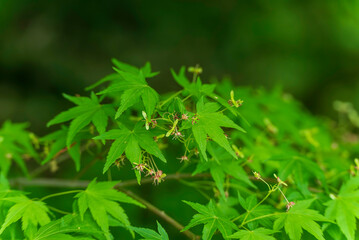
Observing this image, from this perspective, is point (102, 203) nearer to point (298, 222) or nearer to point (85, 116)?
point (85, 116)

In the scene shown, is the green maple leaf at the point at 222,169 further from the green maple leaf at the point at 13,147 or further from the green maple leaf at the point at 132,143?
the green maple leaf at the point at 13,147

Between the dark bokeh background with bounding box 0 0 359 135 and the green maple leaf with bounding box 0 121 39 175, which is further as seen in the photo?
the dark bokeh background with bounding box 0 0 359 135

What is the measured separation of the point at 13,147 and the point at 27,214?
2.95ft

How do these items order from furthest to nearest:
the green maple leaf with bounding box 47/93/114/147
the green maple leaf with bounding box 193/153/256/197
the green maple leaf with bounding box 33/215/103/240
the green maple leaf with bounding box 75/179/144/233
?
1. the green maple leaf with bounding box 193/153/256/197
2. the green maple leaf with bounding box 47/93/114/147
3. the green maple leaf with bounding box 75/179/144/233
4. the green maple leaf with bounding box 33/215/103/240

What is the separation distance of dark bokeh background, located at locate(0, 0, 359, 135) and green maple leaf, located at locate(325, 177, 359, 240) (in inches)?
178

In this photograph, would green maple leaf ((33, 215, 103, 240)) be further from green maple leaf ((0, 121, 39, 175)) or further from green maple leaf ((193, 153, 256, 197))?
green maple leaf ((0, 121, 39, 175))

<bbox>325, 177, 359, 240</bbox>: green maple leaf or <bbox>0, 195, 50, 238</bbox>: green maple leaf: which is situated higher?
<bbox>325, 177, 359, 240</bbox>: green maple leaf

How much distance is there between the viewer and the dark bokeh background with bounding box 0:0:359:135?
245 inches

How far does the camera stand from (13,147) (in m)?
2.35

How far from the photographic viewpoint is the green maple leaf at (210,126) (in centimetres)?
154

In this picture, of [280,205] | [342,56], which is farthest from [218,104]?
[342,56]

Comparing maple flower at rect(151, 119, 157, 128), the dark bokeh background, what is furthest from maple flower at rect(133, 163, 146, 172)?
the dark bokeh background

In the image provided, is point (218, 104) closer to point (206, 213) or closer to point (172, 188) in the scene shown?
point (206, 213)

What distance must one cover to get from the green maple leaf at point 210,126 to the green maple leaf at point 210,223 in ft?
0.88
